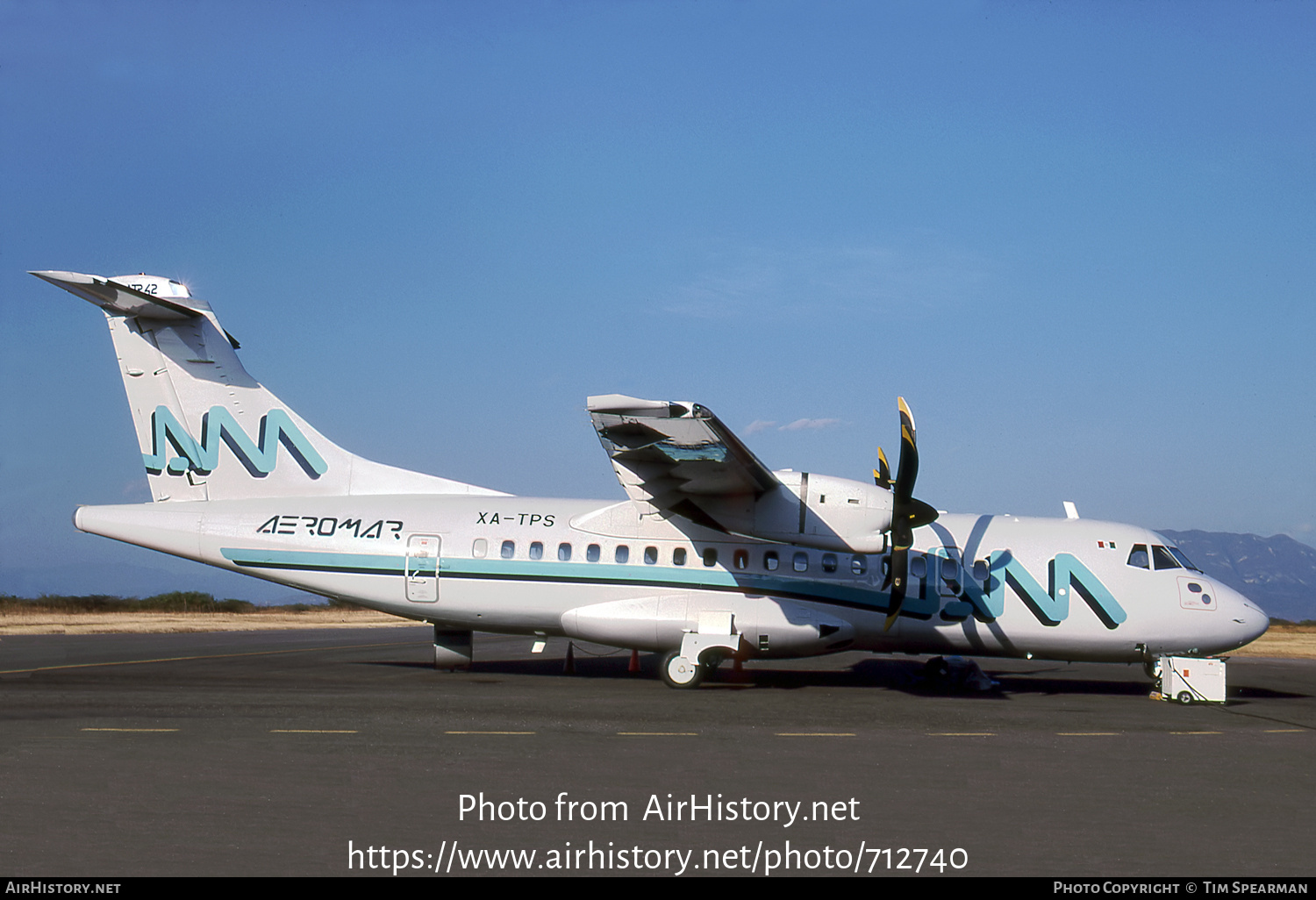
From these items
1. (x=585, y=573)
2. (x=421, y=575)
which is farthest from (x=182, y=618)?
(x=585, y=573)

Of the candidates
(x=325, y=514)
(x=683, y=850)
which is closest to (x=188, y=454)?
(x=325, y=514)

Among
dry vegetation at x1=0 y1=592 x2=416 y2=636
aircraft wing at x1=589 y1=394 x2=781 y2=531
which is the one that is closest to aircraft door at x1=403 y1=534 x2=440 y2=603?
aircraft wing at x1=589 y1=394 x2=781 y2=531

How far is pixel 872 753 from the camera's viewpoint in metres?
10.3

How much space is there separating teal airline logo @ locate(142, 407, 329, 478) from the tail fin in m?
0.02

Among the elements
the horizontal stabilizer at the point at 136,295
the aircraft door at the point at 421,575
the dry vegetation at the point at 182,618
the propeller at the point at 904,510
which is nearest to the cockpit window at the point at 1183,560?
the propeller at the point at 904,510

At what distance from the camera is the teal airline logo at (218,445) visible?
703 inches

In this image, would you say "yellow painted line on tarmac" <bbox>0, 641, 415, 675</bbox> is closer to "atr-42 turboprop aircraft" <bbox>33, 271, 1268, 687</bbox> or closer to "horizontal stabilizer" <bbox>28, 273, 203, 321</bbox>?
"atr-42 turboprop aircraft" <bbox>33, 271, 1268, 687</bbox>

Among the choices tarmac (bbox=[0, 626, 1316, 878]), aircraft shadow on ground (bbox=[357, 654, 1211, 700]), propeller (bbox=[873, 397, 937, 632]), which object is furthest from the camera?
aircraft shadow on ground (bbox=[357, 654, 1211, 700])

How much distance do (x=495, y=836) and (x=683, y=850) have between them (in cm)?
130

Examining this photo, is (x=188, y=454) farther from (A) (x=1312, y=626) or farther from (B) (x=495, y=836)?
(A) (x=1312, y=626)

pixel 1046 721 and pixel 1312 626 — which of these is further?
pixel 1312 626

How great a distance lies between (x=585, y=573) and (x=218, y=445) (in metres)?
7.20

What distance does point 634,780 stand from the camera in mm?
8703

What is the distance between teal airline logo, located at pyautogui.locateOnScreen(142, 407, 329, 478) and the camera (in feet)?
58.6
